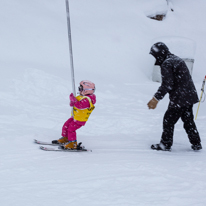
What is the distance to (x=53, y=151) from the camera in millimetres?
4027

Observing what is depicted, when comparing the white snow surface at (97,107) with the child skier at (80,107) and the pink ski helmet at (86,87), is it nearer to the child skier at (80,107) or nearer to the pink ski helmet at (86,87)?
the child skier at (80,107)

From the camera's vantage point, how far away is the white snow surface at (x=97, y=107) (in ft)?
9.04

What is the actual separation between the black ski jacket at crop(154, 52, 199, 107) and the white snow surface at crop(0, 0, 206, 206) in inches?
36.8

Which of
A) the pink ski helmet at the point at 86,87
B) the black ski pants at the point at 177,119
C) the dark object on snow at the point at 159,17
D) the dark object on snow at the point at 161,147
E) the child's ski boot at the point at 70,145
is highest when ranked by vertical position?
the dark object on snow at the point at 159,17

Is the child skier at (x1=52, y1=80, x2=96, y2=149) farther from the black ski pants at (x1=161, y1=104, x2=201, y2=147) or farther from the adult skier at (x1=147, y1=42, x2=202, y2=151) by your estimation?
the black ski pants at (x1=161, y1=104, x2=201, y2=147)

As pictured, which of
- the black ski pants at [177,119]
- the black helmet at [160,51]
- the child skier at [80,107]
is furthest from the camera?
the black ski pants at [177,119]

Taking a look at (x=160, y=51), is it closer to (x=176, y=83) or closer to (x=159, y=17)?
(x=176, y=83)

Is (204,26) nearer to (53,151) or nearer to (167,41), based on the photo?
(167,41)

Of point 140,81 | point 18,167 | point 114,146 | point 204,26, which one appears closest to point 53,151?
point 18,167

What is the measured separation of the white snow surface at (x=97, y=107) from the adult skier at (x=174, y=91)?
0.40m

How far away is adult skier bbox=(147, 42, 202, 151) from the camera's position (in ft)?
13.7

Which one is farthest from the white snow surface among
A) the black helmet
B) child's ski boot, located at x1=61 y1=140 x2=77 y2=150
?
the black helmet

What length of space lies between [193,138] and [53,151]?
242 cm

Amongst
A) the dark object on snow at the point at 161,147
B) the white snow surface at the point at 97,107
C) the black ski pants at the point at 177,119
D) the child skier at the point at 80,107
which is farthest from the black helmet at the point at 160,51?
the white snow surface at the point at 97,107
